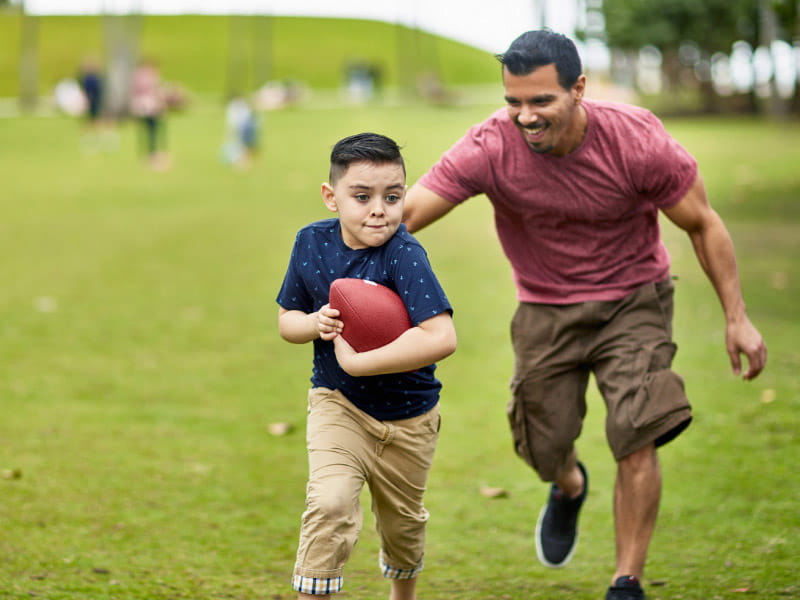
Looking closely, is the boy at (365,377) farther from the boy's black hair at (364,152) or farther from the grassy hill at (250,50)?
the grassy hill at (250,50)

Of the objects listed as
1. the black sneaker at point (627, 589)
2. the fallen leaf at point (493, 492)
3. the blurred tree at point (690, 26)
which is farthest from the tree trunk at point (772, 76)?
the black sneaker at point (627, 589)

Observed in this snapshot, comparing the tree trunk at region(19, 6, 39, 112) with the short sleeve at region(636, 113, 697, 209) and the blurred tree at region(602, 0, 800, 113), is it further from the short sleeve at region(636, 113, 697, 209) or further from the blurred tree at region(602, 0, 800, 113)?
the short sleeve at region(636, 113, 697, 209)

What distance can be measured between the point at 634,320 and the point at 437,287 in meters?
1.27

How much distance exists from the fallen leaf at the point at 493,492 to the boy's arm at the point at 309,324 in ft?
7.19

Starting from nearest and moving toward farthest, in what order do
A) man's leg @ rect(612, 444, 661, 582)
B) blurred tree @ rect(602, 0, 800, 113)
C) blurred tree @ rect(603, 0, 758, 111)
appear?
man's leg @ rect(612, 444, 661, 582) → blurred tree @ rect(602, 0, 800, 113) → blurred tree @ rect(603, 0, 758, 111)

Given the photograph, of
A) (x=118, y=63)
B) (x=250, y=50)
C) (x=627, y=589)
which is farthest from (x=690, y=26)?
(x=627, y=589)

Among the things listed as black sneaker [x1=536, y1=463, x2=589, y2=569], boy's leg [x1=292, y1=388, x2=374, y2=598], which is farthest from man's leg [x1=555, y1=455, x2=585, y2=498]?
boy's leg [x1=292, y1=388, x2=374, y2=598]

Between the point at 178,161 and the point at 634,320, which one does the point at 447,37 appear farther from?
the point at 634,320

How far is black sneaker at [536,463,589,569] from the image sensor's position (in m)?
5.04

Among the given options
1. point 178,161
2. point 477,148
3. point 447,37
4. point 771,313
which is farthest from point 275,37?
point 477,148

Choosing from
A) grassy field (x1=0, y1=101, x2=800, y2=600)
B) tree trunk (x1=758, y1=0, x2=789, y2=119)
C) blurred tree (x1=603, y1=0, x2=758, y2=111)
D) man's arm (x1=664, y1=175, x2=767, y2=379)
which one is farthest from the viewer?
blurred tree (x1=603, y1=0, x2=758, y2=111)

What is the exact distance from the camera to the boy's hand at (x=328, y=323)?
373cm

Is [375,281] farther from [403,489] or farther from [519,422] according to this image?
[519,422]

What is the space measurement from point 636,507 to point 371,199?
1602 mm
